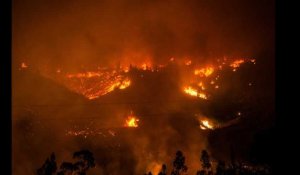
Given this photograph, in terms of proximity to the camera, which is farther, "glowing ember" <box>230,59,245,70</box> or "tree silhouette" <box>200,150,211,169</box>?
"glowing ember" <box>230,59,245,70</box>

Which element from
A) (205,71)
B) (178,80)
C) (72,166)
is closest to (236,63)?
(205,71)

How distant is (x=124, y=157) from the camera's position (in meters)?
19.2

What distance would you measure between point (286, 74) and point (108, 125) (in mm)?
20448

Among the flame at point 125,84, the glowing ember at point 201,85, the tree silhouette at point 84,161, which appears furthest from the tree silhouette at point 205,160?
the flame at point 125,84

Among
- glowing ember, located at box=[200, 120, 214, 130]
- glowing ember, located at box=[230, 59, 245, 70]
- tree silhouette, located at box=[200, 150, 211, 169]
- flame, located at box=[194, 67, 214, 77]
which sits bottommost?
tree silhouette, located at box=[200, 150, 211, 169]

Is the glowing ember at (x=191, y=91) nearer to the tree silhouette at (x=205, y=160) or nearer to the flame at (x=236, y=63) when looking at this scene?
the flame at (x=236, y=63)

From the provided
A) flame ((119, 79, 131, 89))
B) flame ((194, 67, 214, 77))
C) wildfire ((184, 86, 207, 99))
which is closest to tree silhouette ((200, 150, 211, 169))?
wildfire ((184, 86, 207, 99))

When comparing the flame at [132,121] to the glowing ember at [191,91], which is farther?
the glowing ember at [191,91]

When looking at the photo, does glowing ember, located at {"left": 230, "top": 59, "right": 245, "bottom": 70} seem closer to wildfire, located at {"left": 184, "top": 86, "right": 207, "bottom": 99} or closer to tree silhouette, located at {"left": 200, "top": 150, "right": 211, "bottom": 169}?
wildfire, located at {"left": 184, "top": 86, "right": 207, "bottom": 99}

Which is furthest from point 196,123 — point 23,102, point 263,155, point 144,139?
point 263,155

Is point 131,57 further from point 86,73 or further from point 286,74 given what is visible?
point 286,74

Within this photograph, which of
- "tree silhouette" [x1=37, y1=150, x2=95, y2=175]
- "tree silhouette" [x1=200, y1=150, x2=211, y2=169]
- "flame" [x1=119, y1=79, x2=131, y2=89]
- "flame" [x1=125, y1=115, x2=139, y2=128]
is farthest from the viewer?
"flame" [x1=119, y1=79, x2=131, y2=89]

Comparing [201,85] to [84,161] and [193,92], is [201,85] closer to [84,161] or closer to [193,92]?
[193,92]

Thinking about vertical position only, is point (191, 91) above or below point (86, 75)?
below
